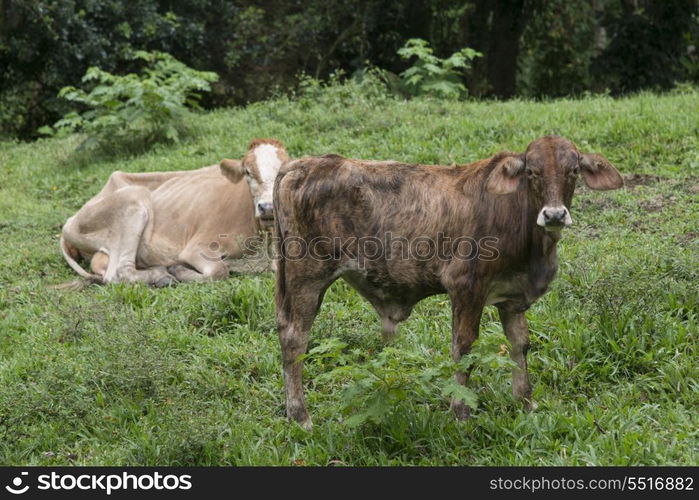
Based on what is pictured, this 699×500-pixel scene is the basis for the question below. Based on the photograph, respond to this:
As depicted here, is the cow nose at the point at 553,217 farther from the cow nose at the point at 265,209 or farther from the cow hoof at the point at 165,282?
the cow hoof at the point at 165,282

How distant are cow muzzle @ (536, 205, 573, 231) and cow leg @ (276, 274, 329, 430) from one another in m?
1.44

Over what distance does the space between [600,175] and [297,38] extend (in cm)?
1526

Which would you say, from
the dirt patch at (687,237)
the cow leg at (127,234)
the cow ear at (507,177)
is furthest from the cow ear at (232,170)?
the cow ear at (507,177)

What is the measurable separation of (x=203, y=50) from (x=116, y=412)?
49.0 ft

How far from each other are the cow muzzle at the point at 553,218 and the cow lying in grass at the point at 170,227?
14.7 feet

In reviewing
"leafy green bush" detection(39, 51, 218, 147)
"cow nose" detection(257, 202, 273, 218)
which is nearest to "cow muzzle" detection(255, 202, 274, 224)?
"cow nose" detection(257, 202, 273, 218)

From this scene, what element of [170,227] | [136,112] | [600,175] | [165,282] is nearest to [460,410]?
[600,175]

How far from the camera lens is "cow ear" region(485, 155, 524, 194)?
5.19 m

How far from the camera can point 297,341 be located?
18.4ft

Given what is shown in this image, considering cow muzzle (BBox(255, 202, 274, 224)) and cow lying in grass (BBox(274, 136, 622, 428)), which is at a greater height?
cow lying in grass (BBox(274, 136, 622, 428))

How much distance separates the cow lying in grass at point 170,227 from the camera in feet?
30.6

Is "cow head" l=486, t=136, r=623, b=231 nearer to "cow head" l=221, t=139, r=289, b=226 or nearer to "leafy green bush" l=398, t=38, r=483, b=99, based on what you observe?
"cow head" l=221, t=139, r=289, b=226

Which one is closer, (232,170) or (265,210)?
(265,210)

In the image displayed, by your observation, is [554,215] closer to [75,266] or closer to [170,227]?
[170,227]
